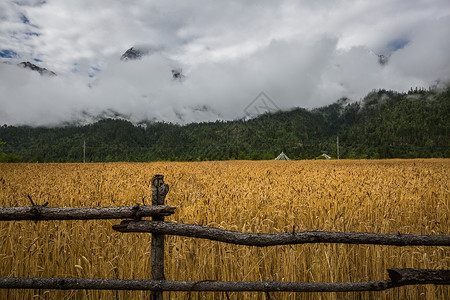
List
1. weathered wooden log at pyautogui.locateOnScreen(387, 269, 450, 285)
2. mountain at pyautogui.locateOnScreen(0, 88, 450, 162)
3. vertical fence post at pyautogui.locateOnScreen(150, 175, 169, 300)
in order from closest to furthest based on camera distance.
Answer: weathered wooden log at pyautogui.locateOnScreen(387, 269, 450, 285), vertical fence post at pyautogui.locateOnScreen(150, 175, 169, 300), mountain at pyautogui.locateOnScreen(0, 88, 450, 162)

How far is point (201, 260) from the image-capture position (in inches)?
127

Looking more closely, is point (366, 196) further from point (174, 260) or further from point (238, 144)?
point (238, 144)

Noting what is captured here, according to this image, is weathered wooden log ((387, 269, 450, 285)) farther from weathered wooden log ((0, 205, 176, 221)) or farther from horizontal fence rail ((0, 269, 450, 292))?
weathered wooden log ((0, 205, 176, 221))

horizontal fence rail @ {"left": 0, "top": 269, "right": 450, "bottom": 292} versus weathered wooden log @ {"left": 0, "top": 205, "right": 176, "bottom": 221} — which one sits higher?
weathered wooden log @ {"left": 0, "top": 205, "right": 176, "bottom": 221}

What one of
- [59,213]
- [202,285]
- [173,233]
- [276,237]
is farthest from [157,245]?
[276,237]

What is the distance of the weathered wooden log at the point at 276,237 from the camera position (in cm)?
221

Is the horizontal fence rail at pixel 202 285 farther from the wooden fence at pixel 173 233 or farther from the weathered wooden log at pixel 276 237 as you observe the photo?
the weathered wooden log at pixel 276 237

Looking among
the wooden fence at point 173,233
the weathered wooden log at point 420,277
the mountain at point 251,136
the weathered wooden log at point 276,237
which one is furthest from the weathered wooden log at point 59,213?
the mountain at point 251,136

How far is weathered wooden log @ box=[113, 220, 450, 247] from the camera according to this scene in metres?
2.21

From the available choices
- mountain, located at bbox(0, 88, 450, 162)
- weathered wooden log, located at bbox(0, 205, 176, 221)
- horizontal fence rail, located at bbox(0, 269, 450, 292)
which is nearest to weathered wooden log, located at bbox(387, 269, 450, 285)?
horizontal fence rail, located at bbox(0, 269, 450, 292)

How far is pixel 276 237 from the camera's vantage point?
223cm

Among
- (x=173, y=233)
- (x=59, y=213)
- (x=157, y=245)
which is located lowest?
(x=157, y=245)

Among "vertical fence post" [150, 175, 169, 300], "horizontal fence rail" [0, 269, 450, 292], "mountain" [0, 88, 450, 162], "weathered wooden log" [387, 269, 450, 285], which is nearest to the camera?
"weathered wooden log" [387, 269, 450, 285]

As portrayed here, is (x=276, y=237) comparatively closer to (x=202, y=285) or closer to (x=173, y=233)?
(x=202, y=285)
